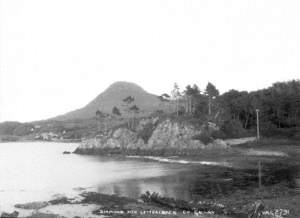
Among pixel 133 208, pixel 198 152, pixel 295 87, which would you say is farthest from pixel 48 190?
pixel 295 87

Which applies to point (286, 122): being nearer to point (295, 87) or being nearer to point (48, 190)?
point (295, 87)

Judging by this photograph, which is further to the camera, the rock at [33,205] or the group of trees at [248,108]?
the group of trees at [248,108]

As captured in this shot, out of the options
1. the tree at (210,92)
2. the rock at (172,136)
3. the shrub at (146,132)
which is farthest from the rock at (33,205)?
the tree at (210,92)

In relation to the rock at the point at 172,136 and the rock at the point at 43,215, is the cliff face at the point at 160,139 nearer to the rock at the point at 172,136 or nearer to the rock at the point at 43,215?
the rock at the point at 172,136

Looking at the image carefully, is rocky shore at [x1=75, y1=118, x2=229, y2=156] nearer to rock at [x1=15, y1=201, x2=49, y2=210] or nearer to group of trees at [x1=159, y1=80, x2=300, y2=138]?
group of trees at [x1=159, y1=80, x2=300, y2=138]

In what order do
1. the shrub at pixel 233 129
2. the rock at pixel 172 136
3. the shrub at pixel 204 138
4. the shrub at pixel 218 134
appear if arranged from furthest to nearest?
1. the shrub at pixel 233 129
2. the shrub at pixel 218 134
3. the rock at pixel 172 136
4. the shrub at pixel 204 138

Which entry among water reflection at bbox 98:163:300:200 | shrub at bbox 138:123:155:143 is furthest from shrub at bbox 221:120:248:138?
water reflection at bbox 98:163:300:200
